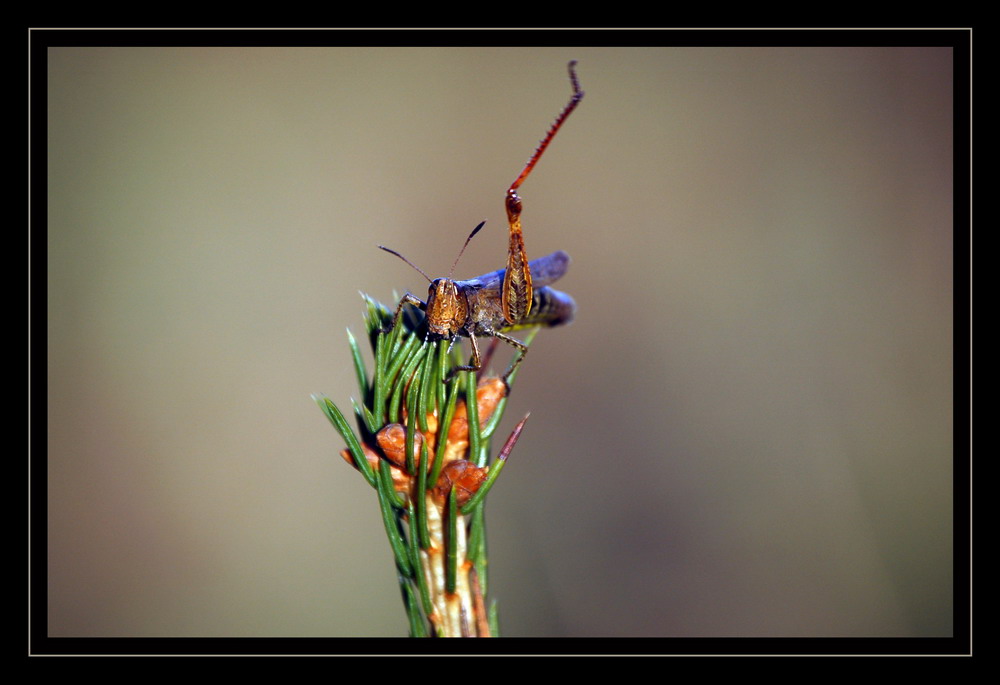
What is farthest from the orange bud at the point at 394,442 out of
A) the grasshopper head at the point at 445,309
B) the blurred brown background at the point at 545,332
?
the blurred brown background at the point at 545,332

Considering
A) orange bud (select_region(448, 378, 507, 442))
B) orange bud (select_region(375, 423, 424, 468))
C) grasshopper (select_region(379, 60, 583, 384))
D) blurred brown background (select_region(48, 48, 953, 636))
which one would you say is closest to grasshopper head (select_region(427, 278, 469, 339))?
grasshopper (select_region(379, 60, 583, 384))

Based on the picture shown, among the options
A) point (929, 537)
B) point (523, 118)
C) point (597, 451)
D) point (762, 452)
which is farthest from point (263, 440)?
point (929, 537)

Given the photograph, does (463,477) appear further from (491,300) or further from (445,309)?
(491,300)

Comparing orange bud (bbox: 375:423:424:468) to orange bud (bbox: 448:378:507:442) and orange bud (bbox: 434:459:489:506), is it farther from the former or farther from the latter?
orange bud (bbox: 448:378:507:442)

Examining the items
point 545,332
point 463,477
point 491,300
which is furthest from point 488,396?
point 545,332
